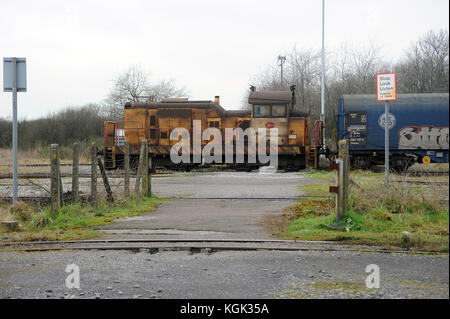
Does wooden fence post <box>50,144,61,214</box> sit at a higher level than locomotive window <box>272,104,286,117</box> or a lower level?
lower

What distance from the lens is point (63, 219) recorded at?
8.49 meters

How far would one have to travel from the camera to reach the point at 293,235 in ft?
23.0

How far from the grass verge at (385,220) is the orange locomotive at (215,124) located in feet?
44.6

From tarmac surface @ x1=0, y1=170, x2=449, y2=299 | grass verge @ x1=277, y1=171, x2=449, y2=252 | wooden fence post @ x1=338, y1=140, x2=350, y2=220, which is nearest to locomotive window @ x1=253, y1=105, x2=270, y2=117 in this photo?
grass verge @ x1=277, y1=171, x2=449, y2=252

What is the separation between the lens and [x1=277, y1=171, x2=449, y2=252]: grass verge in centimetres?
627

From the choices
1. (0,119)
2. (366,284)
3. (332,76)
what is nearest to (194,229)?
(366,284)

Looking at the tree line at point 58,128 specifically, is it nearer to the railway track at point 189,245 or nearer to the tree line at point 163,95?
the tree line at point 163,95

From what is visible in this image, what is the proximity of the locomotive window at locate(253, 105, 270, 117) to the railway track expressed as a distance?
16.1 metres

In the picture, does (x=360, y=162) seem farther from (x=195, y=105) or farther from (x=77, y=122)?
(x=77, y=122)

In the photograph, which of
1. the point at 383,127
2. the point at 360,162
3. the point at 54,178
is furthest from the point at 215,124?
the point at 54,178

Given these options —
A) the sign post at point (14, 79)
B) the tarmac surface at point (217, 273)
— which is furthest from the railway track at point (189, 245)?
the sign post at point (14, 79)

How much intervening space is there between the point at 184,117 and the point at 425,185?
634 inches

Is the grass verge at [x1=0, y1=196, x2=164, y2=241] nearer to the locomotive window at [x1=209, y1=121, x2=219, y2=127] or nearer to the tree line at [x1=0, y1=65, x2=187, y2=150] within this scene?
the locomotive window at [x1=209, y1=121, x2=219, y2=127]

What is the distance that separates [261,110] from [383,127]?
5.77m
